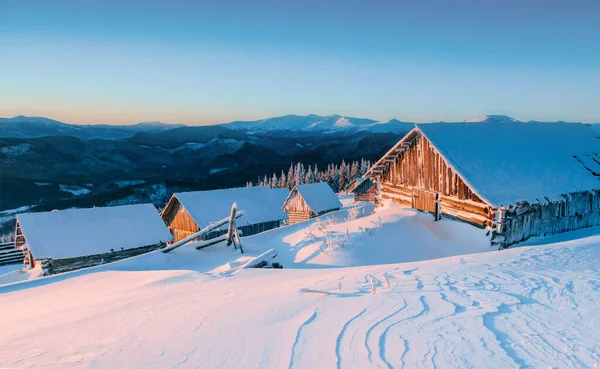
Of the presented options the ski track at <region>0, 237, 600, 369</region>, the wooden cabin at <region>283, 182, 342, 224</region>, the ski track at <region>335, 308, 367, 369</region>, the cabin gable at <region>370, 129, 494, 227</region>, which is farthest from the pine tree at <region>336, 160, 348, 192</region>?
the ski track at <region>335, 308, 367, 369</region>

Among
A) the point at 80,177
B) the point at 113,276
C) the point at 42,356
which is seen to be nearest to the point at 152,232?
the point at 113,276

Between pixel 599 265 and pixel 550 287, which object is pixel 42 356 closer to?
pixel 550 287

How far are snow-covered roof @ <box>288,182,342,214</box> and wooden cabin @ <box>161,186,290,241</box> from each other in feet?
11.1

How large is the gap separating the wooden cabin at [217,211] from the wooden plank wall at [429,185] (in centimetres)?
1592

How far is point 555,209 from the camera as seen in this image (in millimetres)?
17875

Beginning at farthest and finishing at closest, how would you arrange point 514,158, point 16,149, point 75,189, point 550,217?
point 16,149
point 75,189
point 514,158
point 550,217

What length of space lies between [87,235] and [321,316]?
23.9m

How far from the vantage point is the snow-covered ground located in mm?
4941

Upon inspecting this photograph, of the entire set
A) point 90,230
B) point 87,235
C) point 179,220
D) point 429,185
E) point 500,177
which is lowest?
point 179,220

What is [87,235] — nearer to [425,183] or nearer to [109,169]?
[425,183]

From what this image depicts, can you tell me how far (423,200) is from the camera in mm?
19641

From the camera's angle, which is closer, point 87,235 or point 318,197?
point 87,235

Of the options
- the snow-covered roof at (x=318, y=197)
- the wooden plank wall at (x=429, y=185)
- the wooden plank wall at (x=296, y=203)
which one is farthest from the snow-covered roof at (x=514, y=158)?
the wooden plank wall at (x=296, y=203)

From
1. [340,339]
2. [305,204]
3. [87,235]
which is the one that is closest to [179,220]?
[87,235]
